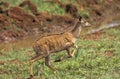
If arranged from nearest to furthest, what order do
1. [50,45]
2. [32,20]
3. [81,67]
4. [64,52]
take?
1. [50,45]
2. [81,67]
3. [64,52]
4. [32,20]

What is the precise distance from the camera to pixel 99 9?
1395 inches

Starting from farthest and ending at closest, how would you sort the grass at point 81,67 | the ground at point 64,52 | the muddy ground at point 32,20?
the muddy ground at point 32,20
the ground at point 64,52
the grass at point 81,67

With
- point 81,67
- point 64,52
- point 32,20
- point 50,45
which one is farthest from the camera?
point 32,20

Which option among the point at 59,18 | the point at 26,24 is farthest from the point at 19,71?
the point at 59,18

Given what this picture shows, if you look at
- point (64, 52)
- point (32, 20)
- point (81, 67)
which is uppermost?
point (81, 67)

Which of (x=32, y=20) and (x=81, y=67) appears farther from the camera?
(x=32, y=20)

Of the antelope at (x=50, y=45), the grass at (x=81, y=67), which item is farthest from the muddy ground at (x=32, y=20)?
the antelope at (x=50, y=45)

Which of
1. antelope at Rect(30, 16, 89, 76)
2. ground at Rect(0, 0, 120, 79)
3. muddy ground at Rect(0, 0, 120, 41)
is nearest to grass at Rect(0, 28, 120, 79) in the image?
ground at Rect(0, 0, 120, 79)

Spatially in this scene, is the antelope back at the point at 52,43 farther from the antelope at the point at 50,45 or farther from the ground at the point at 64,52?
the ground at the point at 64,52

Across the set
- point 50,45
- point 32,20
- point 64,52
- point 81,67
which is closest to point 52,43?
point 50,45

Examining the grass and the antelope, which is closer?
the grass

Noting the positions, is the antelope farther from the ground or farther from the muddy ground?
the muddy ground

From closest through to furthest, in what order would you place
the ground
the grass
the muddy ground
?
the grass < the ground < the muddy ground

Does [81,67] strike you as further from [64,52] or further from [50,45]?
[64,52]
